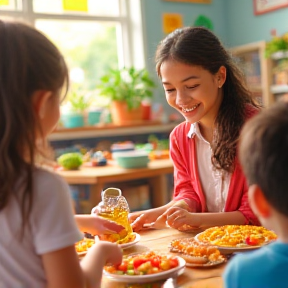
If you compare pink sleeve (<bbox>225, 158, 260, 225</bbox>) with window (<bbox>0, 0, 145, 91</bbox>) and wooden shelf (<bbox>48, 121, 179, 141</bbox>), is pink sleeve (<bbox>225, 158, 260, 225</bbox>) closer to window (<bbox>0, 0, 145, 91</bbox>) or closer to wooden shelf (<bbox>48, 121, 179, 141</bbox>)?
wooden shelf (<bbox>48, 121, 179, 141</bbox>)

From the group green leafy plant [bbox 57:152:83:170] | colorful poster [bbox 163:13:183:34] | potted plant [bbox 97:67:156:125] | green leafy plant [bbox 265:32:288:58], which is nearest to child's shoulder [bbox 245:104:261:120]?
green leafy plant [bbox 57:152:83:170]

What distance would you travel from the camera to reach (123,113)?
457cm

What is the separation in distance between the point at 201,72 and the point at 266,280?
99 centimetres

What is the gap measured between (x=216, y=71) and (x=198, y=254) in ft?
2.45

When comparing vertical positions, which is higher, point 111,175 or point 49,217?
point 49,217

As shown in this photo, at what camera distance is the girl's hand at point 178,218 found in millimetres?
1482

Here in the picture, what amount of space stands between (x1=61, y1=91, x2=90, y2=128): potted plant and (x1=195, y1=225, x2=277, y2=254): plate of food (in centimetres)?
313

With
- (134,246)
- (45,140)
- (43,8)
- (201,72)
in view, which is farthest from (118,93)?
(45,140)

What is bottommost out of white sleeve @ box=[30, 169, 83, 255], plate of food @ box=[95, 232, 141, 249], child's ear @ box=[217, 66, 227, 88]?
plate of food @ box=[95, 232, 141, 249]

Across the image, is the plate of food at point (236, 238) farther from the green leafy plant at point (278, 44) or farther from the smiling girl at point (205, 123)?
the green leafy plant at point (278, 44)

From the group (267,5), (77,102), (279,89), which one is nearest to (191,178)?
(77,102)

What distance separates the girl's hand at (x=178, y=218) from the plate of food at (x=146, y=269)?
0.31 m

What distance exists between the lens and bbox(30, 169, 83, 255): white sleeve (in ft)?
2.90

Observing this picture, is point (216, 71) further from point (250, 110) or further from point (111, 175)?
point (111, 175)
